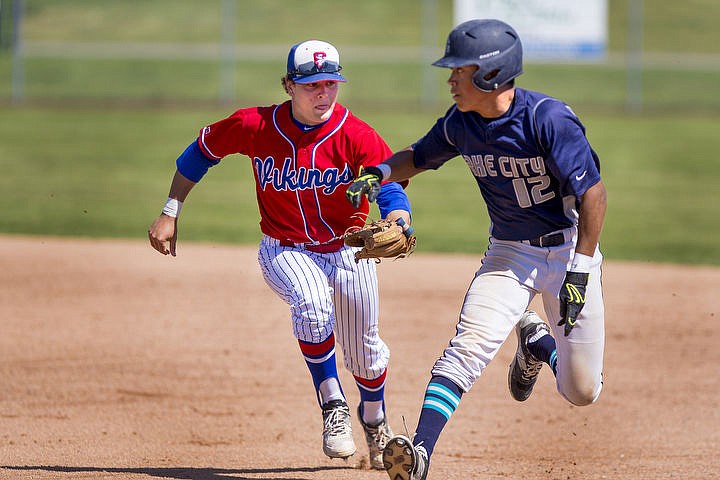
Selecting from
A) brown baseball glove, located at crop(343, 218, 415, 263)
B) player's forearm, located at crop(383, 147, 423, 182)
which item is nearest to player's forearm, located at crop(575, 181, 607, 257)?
brown baseball glove, located at crop(343, 218, 415, 263)

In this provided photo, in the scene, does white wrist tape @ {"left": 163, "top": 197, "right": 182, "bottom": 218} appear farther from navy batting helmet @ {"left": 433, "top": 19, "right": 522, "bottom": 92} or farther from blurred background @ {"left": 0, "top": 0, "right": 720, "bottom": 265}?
blurred background @ {"left": 0, "top": 0, "right": 720, "bottom": 265}

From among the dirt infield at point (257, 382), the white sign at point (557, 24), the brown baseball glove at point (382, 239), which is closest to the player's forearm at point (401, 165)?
the brown baseball glove at point (382, 239)

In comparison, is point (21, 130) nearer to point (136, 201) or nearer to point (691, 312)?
point (136, 201)

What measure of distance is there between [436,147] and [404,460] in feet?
4.82

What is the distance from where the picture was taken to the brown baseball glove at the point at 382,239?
446cm

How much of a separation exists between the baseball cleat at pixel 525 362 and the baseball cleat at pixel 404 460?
4.43 ft

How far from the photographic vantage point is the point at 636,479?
4.91 metres

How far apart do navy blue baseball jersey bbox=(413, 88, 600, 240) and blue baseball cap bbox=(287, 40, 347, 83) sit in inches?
21.0

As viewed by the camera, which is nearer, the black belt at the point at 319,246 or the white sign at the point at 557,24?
the black belt at the point at 319,246

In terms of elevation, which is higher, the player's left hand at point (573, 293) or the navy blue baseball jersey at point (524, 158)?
the navy blue baseball jersey at point (524, 158)

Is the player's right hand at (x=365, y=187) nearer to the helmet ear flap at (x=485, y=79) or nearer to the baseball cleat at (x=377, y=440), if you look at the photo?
the helmet ear flap at (x=485, y=79)

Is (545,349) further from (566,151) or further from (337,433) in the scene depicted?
(566,151)

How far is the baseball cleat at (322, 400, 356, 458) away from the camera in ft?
15.7

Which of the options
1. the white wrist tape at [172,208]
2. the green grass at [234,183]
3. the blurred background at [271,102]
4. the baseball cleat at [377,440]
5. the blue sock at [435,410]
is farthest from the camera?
the blurred background at [271,102]
